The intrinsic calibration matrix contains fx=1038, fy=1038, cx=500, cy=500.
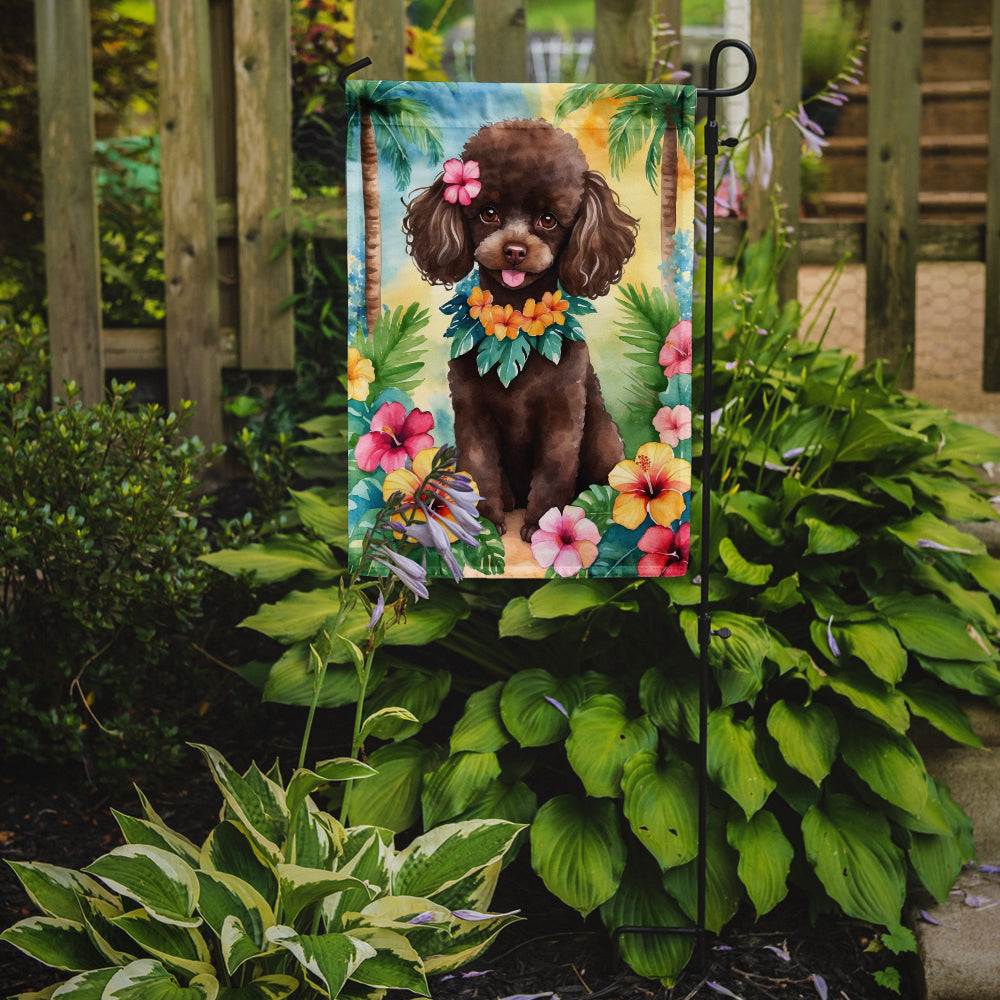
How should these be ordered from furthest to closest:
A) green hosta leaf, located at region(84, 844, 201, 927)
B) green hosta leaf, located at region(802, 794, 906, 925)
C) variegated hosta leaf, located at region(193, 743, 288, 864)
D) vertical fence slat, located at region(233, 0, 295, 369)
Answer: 1. vertical fence slat, located at region(233, 0, 295, 369)
2. green hosta leaf, located at region(802, 794, 906, 925)
3. variegated hosta leaf, located at region(193, 743, 288, 864)
4. green hosta leaf, located at region(84, 844, 201, 927)

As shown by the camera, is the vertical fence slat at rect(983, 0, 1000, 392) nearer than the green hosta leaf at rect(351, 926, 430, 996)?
No

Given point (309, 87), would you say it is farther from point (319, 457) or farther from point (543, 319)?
point (543, 319)

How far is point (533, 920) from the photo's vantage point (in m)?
2.05

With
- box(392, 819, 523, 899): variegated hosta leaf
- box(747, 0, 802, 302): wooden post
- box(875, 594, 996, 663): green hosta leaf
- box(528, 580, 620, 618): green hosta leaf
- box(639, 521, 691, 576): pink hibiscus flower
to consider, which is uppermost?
box(747, 0, 802, 302): wooden post

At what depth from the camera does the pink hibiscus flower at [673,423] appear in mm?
1837

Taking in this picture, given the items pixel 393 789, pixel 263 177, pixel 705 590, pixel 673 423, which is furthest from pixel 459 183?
pixel 263 177

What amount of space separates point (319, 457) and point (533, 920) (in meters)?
1.47

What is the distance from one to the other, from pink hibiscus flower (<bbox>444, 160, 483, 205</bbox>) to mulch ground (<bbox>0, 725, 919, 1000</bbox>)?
1347 mm

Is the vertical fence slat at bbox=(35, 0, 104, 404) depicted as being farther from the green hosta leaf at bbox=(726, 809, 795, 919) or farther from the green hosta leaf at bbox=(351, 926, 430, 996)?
the green hosta leaf at bbox=(726, 809, 795, 919)

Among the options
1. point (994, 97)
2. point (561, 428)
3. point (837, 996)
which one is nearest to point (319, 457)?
point (561, 428)

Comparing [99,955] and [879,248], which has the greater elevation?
[879,248]

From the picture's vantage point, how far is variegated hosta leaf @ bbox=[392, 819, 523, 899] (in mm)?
1713

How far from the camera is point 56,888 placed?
1618 millimetres

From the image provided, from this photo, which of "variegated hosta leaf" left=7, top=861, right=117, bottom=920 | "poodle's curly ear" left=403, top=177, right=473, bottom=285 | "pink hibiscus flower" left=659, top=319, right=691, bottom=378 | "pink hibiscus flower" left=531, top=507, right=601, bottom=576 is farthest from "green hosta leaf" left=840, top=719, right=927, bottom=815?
"variegated hosta leaf" left=7, top=861, right=117, bottom=920
